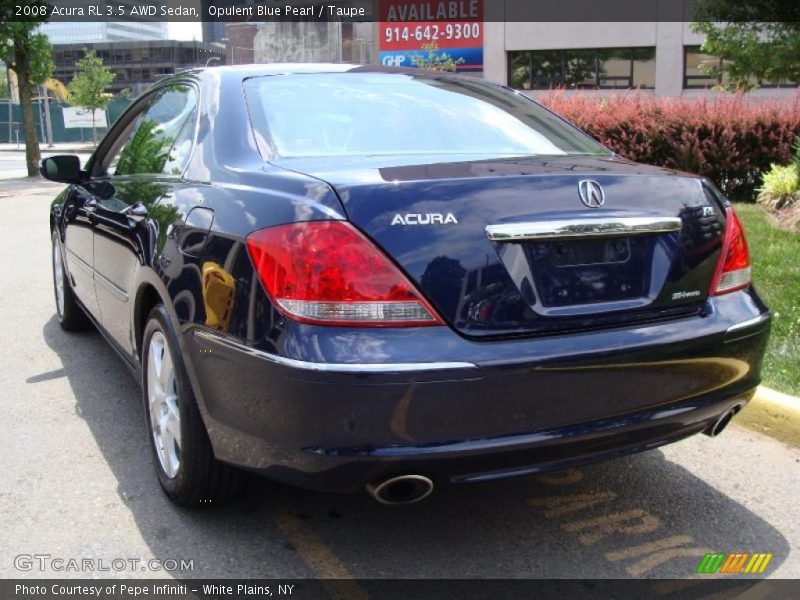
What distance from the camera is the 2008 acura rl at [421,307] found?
2.41 meters

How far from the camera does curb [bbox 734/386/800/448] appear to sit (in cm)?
395

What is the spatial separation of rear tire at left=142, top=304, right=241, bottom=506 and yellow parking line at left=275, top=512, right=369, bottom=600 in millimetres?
250

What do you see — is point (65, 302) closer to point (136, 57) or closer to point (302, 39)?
point (302, 39)

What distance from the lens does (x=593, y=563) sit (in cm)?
288

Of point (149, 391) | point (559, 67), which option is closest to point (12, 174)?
point (559, 67)

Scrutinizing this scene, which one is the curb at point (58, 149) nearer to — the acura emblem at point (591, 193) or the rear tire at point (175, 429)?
the rear tire at point (175, 429)

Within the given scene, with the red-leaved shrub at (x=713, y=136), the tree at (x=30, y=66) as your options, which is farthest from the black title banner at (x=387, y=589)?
the tree at (x=30, y=66)

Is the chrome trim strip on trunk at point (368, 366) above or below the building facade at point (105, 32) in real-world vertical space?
below

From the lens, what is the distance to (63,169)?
15.8 feet

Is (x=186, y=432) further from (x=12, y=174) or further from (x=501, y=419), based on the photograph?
(x=12, y=174)

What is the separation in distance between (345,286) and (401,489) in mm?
633

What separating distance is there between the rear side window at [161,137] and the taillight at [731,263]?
2.08m
